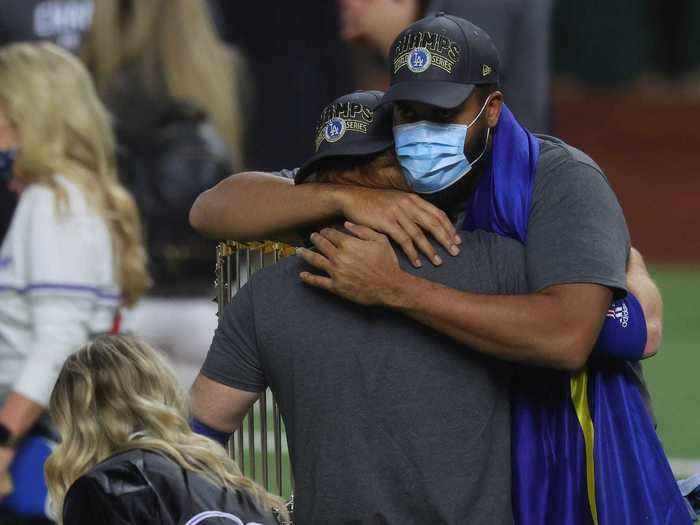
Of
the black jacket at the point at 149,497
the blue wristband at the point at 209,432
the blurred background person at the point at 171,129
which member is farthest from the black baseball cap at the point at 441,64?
the blurred background person at the point at 171,129

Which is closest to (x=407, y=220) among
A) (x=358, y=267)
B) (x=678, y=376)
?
(x=358, y=267)

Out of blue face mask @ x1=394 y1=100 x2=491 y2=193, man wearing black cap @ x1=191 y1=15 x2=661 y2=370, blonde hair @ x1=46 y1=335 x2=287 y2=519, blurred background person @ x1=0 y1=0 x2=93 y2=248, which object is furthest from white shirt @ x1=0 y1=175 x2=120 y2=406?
blurred background person @ x1=0 y1=0 x2=93 y2=248

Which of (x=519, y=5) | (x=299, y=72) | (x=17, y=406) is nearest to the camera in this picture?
(x=17, y=406)

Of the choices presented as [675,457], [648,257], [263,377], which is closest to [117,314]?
[263,377]

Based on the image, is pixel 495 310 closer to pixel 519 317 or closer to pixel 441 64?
pixel 519 317

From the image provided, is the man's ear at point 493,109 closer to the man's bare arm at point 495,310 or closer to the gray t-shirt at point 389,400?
the gray t-shirt at point 389,400

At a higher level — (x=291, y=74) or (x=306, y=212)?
(x=306, y=212)

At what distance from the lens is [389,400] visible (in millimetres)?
3039

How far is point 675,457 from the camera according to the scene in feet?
24.3

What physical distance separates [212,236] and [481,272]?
0.70m

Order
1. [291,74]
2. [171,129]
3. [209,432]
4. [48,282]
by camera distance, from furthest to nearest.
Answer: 1. [291,74]
2. [171,129]
3. [48,282]
4. [209,432]

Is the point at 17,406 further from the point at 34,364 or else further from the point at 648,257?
the point at 648,257

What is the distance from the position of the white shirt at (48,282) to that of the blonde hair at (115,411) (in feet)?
5.44

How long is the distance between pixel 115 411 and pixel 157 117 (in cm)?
397
